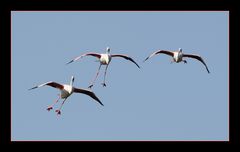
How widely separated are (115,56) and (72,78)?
95.7 inches

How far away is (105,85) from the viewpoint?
25.4 m

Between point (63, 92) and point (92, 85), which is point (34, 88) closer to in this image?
point (63, 92)

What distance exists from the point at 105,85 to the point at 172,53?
7.12 ft

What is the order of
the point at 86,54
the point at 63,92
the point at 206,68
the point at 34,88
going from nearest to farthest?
the point at 34,88
the point at 63,92
the point at 86,54
the point at 206,68

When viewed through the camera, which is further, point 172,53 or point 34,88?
point 172,53

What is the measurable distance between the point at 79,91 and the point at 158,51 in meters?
2.84

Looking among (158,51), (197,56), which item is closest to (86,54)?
(158,51)

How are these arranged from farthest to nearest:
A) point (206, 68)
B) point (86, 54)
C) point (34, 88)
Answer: point (206, 68) < point (86, 54) < point (34, 88)

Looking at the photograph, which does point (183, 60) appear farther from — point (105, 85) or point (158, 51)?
point (105, 85)

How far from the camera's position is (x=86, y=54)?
964 inches

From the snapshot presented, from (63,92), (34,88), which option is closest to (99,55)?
(63,92)

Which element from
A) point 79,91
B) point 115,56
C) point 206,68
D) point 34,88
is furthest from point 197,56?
point 34,88

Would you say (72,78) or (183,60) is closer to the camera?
(72,78)

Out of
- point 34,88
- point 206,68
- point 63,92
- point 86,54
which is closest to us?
point 34,88
